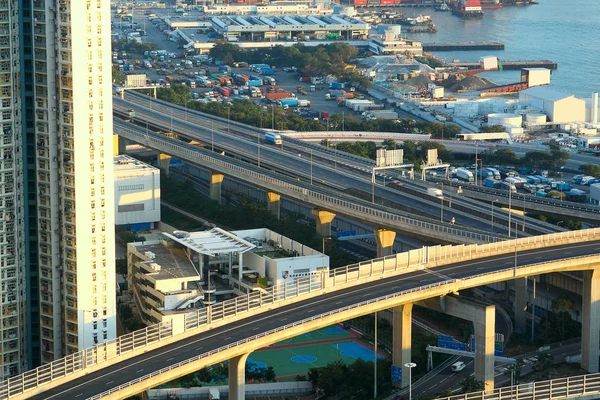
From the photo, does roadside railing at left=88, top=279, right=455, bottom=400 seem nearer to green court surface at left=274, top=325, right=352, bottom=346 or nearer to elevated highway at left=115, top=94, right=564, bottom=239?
green court surface at left=274, top=325, right=352, bottom=346

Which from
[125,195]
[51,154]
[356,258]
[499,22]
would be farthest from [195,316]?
[499,22]

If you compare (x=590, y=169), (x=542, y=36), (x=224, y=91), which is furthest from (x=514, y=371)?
(x=542, y=36)

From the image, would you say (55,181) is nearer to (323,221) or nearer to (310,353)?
(310,353)

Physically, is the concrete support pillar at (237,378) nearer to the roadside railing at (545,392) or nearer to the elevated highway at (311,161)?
the roadside railing at (545,392)

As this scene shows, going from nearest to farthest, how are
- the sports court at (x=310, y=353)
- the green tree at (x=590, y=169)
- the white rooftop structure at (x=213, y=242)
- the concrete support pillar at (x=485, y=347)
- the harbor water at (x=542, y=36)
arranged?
the concrete support pillar at (x=485, y=347), the sports court at (x=310, y=353), the white rooftop structure at (x=213, y=242), the green tree at (x=590, y=169), the harbor water at (x=542, y=36)

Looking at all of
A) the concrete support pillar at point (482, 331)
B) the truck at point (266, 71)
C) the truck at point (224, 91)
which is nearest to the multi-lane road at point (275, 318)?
the concrete support pillar at point (482, 331)

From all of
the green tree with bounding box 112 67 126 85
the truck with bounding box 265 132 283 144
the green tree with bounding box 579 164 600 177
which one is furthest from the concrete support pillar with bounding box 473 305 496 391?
the green tree with bounding box 112 67 126 85

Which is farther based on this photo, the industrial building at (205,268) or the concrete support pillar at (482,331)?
the industrial building at (205,268)

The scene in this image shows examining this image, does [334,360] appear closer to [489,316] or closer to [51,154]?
[489,316]
